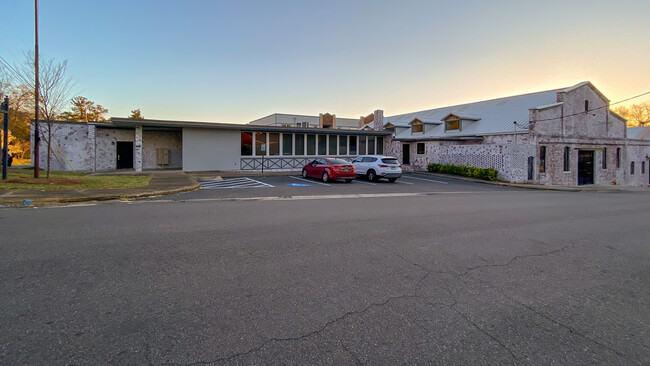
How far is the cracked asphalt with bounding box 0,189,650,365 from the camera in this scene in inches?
115

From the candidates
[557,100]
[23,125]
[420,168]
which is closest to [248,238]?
[420,168]

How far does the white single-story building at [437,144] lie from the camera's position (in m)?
24.2

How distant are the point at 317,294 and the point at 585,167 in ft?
111

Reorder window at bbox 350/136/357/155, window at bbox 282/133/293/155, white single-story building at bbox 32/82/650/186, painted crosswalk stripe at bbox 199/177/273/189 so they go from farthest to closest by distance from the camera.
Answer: window at bbox 350/136/357/155
window at bbox 282/133/293/155
white single-story building at bbox 32/82/650/186
painted crosswalk stripe at bbox 199/177/273/189

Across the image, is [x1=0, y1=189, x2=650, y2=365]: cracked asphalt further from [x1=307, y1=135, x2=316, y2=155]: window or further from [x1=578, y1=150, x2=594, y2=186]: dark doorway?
[x1=578, y1=150, x2=594, y2=186]: dark doorway

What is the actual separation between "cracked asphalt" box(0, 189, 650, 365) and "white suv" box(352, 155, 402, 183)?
13.9 m

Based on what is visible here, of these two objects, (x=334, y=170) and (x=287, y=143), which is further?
(x=287, y=143)

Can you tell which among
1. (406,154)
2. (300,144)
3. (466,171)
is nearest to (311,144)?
(300,144)

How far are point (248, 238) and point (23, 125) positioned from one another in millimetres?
48416

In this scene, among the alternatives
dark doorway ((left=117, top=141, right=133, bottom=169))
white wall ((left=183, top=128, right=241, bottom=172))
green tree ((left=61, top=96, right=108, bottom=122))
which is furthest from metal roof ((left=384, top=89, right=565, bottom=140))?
green tree ((left=61, top=96, right=108, bottom=122))

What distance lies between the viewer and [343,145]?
29828mm

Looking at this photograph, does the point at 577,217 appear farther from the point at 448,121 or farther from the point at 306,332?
the point at 448,121

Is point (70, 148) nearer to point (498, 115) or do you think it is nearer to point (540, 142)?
point (540, 142)

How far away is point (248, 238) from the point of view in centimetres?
658
